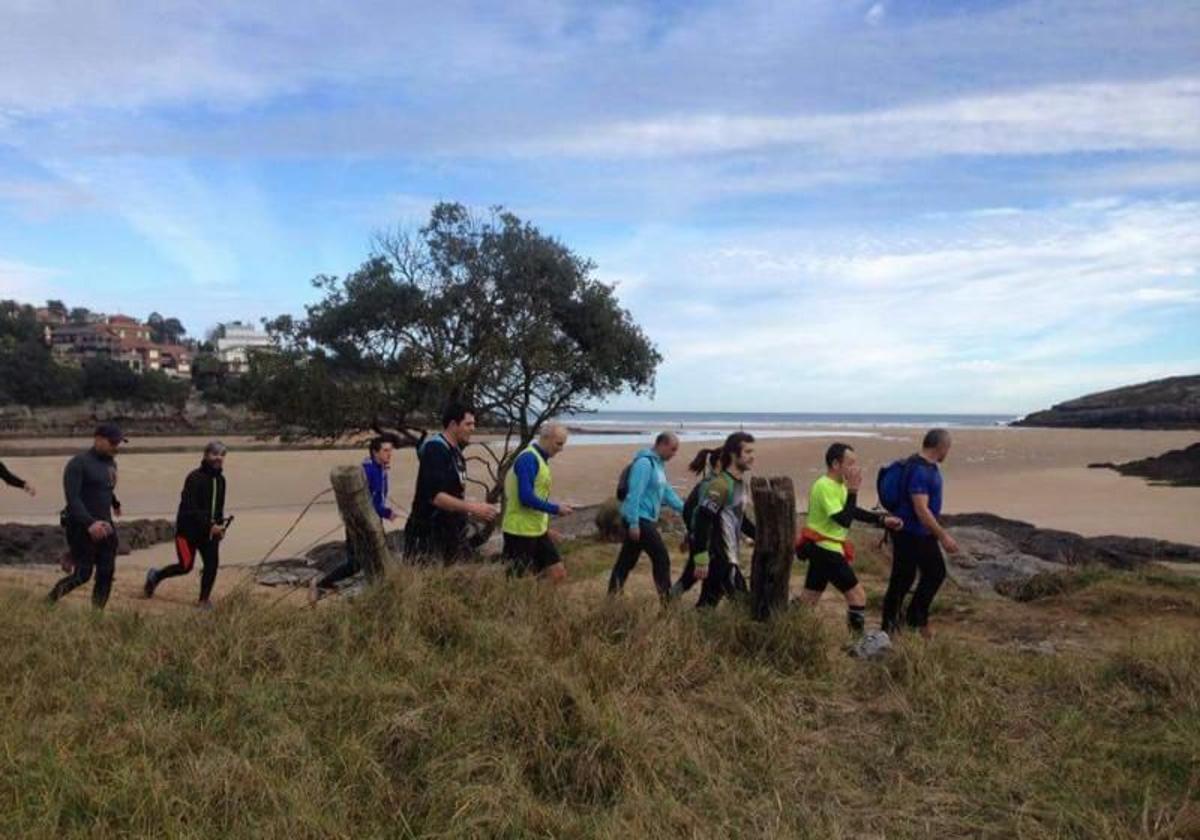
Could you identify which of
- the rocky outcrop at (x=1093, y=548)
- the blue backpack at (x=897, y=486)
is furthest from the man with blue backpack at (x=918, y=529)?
the rocky outcrop at (x=1093, y=548)

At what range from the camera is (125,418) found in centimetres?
7456

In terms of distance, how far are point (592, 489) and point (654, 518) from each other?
20540mm

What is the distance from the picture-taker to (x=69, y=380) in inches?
2936

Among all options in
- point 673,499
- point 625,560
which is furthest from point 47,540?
point 673,499

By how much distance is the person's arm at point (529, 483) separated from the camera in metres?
7.25

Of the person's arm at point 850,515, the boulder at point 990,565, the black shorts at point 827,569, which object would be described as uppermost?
the person's arm at point 850,515

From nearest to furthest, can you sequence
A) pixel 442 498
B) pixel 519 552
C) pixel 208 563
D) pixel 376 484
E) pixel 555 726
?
pixel 555 726
pixel 442 498
pixel 519 552
pixel 208 563
pixel 376 484

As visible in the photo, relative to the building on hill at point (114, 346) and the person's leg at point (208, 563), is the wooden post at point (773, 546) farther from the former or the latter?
the building on hill at point (114, 346)

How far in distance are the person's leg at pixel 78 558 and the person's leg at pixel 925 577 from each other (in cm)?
643

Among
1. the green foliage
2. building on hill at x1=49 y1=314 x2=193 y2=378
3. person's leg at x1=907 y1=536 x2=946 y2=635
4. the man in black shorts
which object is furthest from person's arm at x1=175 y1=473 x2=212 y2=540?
building on hill at x1=49 y1=314 x2=193 y2=378

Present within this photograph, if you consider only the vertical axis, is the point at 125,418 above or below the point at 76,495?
above

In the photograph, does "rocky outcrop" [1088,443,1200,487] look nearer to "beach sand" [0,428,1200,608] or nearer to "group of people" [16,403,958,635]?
"beach sand" [0,428,1200,608]

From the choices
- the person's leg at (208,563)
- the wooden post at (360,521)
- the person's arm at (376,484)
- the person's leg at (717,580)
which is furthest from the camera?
the person's arm at (376,484)

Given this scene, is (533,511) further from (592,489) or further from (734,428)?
(734,428)
